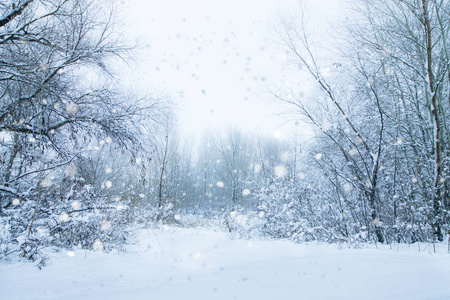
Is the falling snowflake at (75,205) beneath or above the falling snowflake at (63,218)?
above

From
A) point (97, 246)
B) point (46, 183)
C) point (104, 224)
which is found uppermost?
point (46, 183)

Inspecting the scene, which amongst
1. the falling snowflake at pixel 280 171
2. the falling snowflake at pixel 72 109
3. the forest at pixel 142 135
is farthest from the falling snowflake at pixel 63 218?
the falling snowflake at pixel 280 171

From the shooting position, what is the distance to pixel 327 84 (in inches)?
242

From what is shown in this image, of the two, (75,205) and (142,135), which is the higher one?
(142,135)

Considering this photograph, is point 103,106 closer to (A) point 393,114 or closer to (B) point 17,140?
(B) point 17,140

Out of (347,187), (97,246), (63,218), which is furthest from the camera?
(347,187)

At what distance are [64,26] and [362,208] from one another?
25.9 ft

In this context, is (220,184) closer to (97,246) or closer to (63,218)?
(97,246)

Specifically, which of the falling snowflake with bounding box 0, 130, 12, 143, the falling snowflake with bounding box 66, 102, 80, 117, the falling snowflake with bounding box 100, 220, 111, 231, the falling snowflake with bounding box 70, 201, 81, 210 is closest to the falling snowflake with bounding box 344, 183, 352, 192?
the falling snowflake with bounding box 100, 220, 111, 231

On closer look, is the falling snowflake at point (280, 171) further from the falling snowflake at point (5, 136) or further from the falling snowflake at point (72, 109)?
the falling snowflake at point (5, 136)

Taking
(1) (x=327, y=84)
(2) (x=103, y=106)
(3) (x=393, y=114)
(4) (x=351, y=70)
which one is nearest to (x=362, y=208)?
(3) (x=393, y=114)

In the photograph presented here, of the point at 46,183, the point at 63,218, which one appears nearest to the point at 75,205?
A: the point at 63,218

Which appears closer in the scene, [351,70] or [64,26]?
[64,26]

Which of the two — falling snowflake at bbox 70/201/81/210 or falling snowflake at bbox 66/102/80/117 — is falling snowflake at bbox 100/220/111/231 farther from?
falling snowflake at bbox 66/102/80/117
